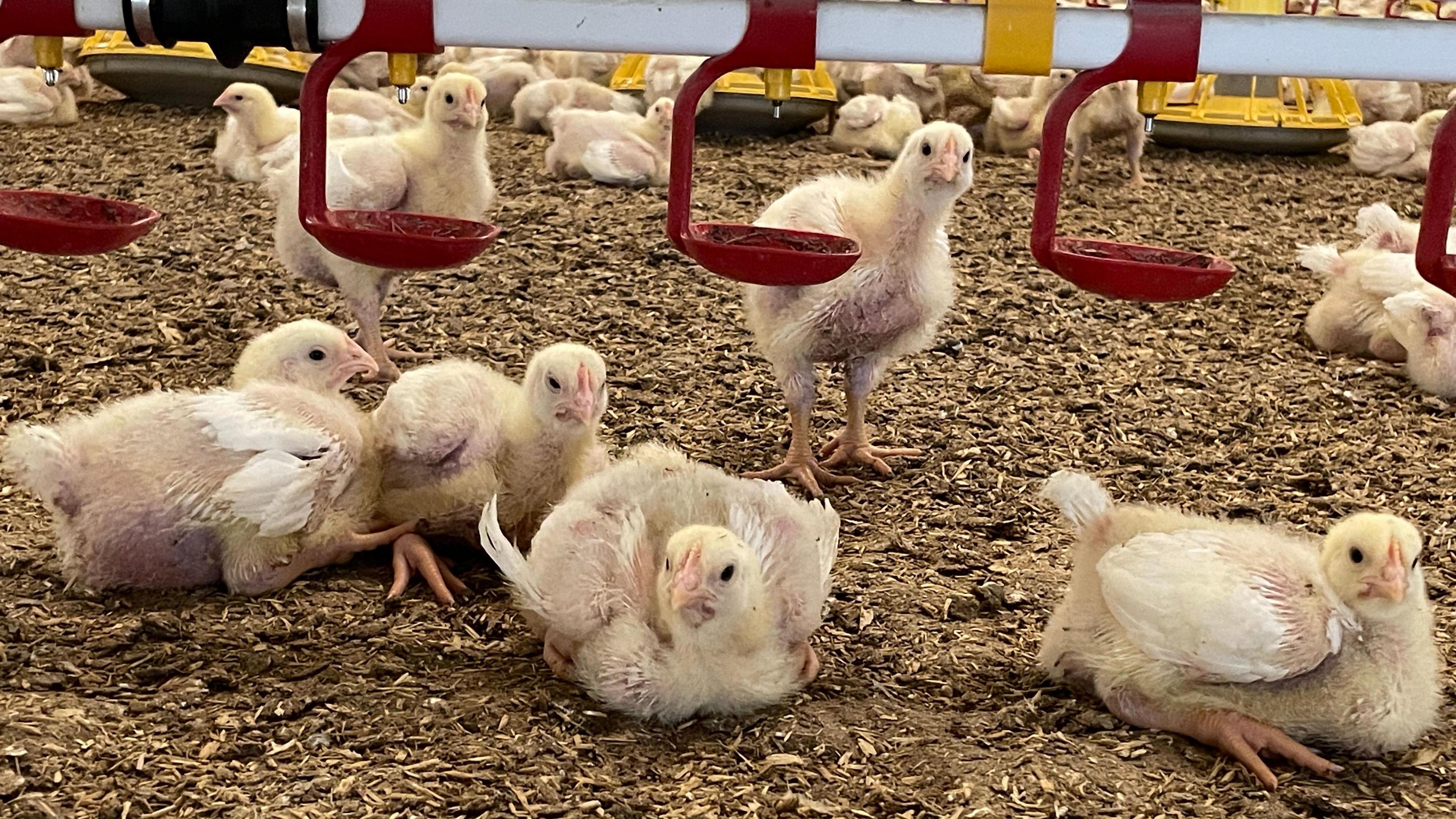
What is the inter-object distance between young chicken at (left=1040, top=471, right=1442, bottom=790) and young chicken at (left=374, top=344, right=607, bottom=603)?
1252 millimetres

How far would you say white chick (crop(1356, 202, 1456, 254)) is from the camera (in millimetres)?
5141

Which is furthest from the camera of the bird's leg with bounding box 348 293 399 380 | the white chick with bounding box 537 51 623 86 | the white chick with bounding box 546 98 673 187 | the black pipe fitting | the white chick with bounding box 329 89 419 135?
the white chick with bounding box 537 51 623 86

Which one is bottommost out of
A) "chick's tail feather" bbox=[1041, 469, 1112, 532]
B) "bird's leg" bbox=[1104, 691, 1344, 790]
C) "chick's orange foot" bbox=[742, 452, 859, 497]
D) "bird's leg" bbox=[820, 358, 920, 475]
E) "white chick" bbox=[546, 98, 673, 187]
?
"bird's leg" bbox=[1104, 691, 1344, 790]

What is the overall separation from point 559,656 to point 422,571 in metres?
0.53

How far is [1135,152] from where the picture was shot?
699 centimetres

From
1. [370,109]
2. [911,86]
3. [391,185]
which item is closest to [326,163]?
[391,185]

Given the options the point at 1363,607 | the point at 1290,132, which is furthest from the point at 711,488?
the point at 1290,132

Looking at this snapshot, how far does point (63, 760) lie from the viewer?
7.43 ft

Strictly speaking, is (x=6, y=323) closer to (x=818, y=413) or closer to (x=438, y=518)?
(x=438, y=518)

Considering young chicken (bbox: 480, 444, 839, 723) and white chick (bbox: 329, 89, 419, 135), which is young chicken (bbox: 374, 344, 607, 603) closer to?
young chicken (bbox: 480, 444, 839, 723)

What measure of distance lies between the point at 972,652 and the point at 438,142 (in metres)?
2.91

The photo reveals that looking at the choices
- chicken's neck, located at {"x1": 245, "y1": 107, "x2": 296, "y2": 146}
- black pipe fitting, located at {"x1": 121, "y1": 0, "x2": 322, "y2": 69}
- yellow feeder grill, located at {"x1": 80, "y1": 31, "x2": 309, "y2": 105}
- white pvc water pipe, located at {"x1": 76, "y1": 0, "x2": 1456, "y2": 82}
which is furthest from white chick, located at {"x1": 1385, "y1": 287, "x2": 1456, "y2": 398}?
yellow feeder grill, located at {"x1": 80, "y1": 31, "x2": 309, "y2": 105}

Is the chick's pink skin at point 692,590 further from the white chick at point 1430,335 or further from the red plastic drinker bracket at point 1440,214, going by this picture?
the white chick at point 1430,335

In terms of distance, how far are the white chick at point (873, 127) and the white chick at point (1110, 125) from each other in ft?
2.99
